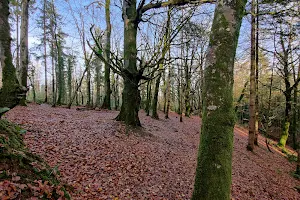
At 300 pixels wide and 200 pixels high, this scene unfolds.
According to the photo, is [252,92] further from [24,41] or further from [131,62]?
[24,41]

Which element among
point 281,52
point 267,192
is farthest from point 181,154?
point 281,52

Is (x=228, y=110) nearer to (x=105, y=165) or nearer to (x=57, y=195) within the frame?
(x=57, y=195)

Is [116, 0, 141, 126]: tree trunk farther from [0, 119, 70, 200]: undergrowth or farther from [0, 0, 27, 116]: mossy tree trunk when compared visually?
[0, 119, 70, 200]: undergrowth

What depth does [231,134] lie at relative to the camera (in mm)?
2188

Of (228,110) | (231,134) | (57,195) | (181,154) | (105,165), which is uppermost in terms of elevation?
(228,110)

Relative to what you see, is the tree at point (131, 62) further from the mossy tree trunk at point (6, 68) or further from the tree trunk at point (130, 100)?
the mossy tree trunk at point (6, 68)

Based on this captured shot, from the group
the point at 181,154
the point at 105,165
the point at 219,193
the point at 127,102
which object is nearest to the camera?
the point at 219,193

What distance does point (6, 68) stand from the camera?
2.77m

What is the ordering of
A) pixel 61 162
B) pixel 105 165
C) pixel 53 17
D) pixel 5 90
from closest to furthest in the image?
1. pixel 5 90
2. pixel 61 162
3. pixel 105 165
4. pixel 53 17

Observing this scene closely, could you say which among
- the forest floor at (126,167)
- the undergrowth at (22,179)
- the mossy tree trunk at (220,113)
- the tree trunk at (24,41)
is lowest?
the forest floor at (126,167)

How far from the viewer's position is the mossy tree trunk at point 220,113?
2.10 m

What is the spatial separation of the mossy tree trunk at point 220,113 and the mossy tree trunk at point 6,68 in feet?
10.7

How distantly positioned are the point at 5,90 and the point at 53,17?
1790 cm

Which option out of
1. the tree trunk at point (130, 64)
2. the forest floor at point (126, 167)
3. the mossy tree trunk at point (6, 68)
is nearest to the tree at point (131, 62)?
the tree trunk at point (130, 64)
